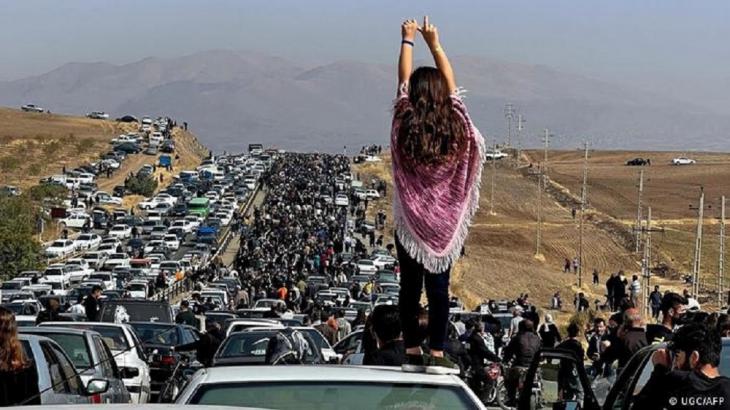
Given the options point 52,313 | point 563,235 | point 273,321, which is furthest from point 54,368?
point 563,235

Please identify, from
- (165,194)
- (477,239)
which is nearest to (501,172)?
(165,194)

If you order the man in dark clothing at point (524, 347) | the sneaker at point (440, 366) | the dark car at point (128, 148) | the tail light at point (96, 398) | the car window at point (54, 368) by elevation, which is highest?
the dark car at point (128, 148)

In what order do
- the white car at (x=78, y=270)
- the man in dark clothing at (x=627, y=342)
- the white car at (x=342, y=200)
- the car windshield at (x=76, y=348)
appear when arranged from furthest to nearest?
1. the white car at (x=342, y=200)
2. the white car at (x=78, y=270)
3. the car windshield at (x=76, y=348)
4. the man in dark clothing at (x=627, y=342)

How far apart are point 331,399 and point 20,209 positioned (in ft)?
344

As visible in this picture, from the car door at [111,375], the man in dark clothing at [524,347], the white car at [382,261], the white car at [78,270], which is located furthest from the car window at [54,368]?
the white car at [382,261]

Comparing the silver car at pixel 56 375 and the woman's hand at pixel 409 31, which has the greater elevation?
the woman's hand at pixel 409 31

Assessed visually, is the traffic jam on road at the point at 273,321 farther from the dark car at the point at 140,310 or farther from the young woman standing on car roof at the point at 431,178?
the young woman standing on car roof at the point at 431,178

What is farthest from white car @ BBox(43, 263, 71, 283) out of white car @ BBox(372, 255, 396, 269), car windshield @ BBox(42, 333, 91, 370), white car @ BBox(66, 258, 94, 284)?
car windshield @ BBox(42, 333, 91, 370)

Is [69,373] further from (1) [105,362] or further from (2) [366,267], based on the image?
(2) [366,267]

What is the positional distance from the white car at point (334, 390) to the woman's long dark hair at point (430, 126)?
114cm

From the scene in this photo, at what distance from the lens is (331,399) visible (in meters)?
6.46

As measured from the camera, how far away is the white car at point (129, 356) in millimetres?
19469

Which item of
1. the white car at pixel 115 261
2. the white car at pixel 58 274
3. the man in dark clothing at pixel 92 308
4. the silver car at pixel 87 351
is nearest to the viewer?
the silver car at pixel 87 351

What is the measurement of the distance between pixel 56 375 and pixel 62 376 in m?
0.14
